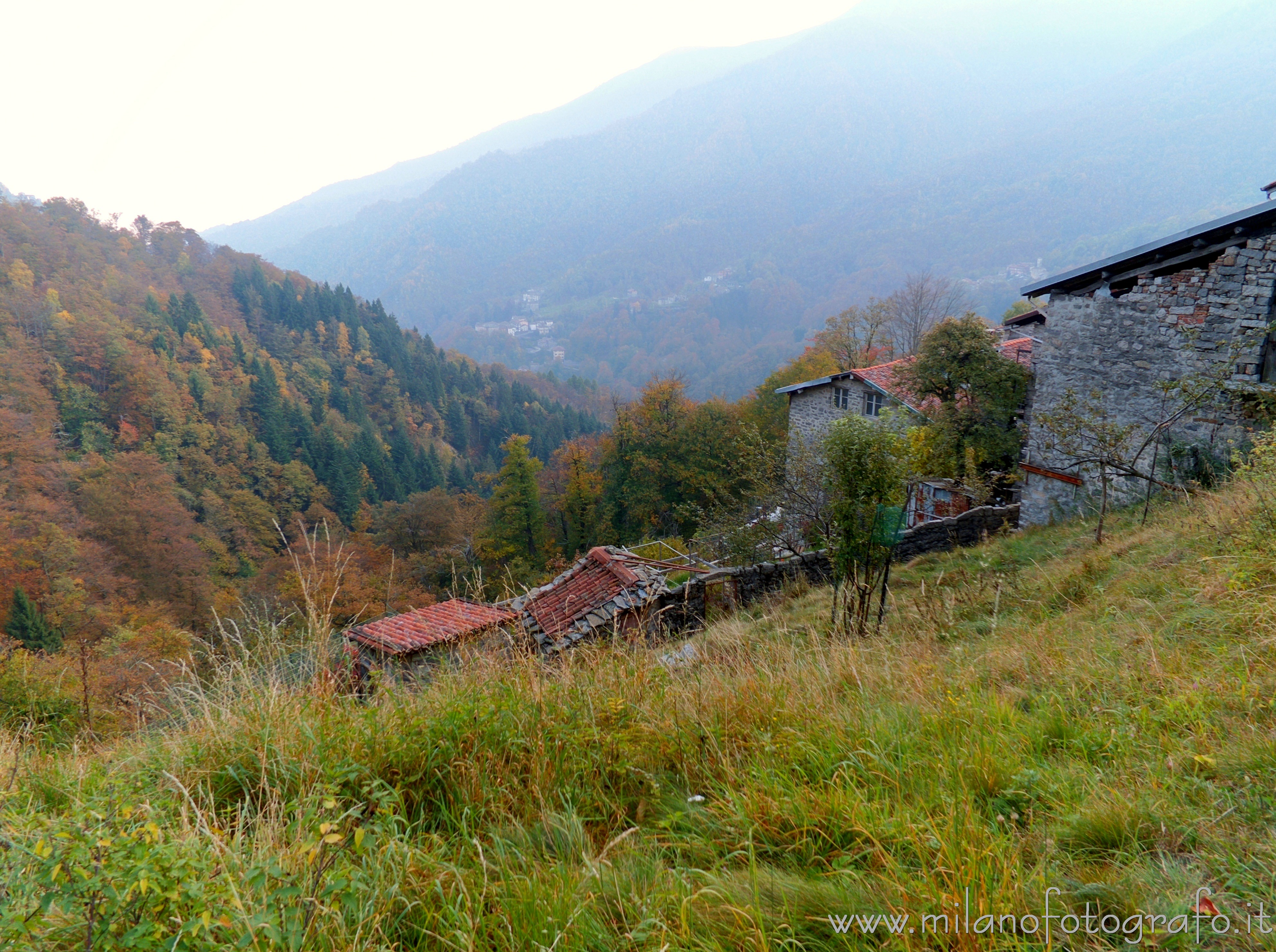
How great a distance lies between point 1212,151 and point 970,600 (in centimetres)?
19400

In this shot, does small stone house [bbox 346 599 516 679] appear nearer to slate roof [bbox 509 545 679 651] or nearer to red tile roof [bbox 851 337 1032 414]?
slate roof [bbox 509 545 679 651]

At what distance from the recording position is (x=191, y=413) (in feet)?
209

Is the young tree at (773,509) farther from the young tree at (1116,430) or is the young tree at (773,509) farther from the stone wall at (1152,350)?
the stone wall at (1152,350)

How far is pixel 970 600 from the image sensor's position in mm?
6695

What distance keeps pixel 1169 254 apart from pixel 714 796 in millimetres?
11543

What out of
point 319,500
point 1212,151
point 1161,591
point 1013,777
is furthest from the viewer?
point 1212,151

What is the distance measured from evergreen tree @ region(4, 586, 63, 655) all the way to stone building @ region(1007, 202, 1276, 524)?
36295mm

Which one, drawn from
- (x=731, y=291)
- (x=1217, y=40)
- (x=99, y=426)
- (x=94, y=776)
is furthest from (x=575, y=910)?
(x=1217, y=40)

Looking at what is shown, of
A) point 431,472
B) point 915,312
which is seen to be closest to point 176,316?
point 431,472

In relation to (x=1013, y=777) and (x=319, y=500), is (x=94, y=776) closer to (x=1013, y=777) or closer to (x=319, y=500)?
(x=1013, y=777)

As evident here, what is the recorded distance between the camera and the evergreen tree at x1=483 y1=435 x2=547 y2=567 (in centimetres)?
3881

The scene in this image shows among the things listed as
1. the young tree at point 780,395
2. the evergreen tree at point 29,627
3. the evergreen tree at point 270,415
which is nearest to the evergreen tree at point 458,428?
the evergreen tree at point 270,415

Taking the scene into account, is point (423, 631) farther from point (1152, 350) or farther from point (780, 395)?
point (780, 395)

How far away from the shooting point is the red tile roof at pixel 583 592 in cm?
1086
